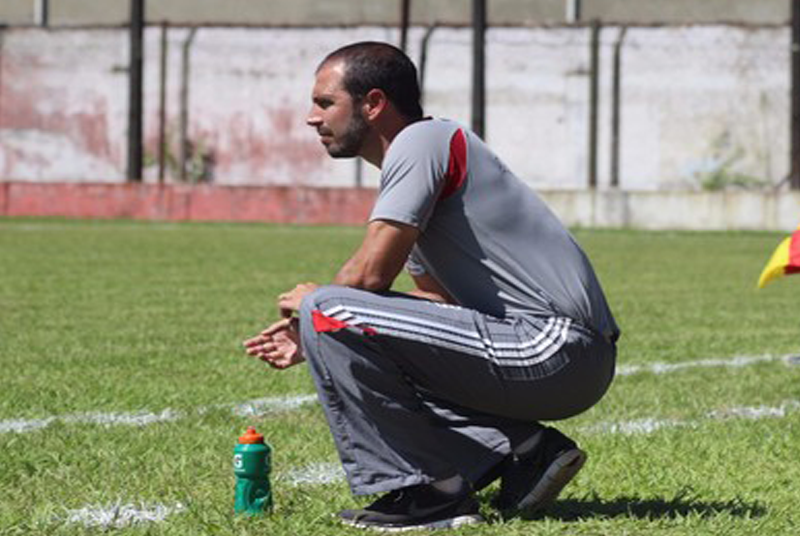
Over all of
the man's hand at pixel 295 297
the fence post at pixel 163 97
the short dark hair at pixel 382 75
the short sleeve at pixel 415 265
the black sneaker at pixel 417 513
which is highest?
the short dark hair at pixel 382 75

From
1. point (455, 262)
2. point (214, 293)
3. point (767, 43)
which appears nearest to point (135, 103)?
point (767, 43)

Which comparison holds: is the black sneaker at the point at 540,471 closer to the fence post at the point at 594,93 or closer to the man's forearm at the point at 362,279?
the man's forearm at the point at 362,279

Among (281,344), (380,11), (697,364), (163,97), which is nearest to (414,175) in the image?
(281,344)

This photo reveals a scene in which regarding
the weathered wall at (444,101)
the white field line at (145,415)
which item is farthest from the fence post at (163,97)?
the white field line at (145,415)

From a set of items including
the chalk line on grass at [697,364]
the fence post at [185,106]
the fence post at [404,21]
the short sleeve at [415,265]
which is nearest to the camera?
the short sleeve at [415,265]

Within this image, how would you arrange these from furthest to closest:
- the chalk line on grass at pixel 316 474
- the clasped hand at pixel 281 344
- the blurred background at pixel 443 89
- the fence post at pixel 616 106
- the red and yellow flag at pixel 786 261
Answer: the fence post at pixel 616 106
the blurred background at pixel 443 89
the red and yellow flag at pixel 786 261
the chalk line on grass at pixel 316 474
the clasped hand at pixel 281 344

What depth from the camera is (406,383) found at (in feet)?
15.2

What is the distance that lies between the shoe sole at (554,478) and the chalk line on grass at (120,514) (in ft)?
2.95

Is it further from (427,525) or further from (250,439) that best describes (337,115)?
(427,525)

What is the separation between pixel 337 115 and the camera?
4695mm

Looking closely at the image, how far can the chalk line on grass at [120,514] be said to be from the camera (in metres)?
4.70

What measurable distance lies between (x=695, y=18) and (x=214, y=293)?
2869 centimetres

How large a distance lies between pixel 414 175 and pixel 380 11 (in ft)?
128

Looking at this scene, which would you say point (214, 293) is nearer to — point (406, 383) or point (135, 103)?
point (406, 383)
